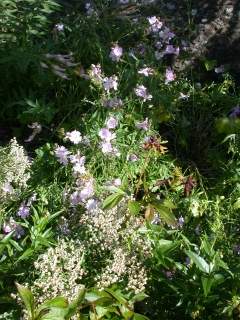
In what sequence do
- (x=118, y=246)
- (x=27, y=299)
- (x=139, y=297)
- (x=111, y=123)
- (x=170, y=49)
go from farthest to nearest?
(x=170, y=49) → (x=111, y=123) → (x=118, y=246) → (x=139, y=297) → (x=27, y=299)

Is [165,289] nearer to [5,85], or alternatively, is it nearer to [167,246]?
[167,246]

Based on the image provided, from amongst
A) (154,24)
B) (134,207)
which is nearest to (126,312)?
(134,207)

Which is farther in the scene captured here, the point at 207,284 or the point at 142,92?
the point at 142,92

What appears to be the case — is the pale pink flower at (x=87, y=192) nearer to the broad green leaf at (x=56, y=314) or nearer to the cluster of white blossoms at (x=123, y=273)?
the cluster of white blossoms at (x=123, y=273)

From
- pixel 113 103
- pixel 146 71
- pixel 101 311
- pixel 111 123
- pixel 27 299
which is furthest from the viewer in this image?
pixel 146 71

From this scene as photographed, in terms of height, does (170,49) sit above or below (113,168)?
above

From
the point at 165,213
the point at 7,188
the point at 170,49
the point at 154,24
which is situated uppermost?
the point at 154,24

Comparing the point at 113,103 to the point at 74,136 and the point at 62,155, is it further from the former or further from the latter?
the point at 62,155

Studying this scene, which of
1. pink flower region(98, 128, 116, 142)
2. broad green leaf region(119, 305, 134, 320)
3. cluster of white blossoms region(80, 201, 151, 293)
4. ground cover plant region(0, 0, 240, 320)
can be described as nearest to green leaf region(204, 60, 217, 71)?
ground cover plant region(0, 0, 240, 320)
